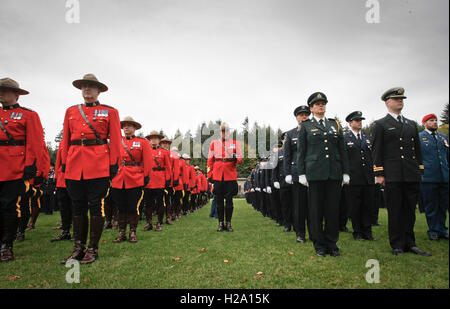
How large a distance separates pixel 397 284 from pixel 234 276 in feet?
5.92

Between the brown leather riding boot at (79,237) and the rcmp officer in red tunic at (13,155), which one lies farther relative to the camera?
the rcmp officer in red tunic at (13,155)

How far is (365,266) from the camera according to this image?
371 cm

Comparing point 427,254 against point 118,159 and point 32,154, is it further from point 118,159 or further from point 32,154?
point 32,154

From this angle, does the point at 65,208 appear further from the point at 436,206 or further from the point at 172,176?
the point at 436,206

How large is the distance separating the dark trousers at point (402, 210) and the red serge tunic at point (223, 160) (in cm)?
371

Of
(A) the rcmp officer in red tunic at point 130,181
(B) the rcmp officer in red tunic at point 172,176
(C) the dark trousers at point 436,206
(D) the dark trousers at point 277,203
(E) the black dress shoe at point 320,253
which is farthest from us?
(B) the rcmp officer in red tunic at point 172,176

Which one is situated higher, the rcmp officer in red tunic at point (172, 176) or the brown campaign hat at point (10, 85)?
the brown campaign hat at point (10, 85)

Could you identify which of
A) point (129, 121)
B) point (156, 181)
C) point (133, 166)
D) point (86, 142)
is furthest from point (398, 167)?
point (156, 181)

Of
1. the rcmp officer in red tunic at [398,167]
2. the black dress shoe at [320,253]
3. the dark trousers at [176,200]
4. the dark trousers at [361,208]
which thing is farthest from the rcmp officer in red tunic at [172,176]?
the rcmp officer in red tunic at [398,167]

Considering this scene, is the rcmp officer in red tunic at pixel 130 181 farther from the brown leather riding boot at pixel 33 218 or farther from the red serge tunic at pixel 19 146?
the brown leather riding boot at pixel 33 218

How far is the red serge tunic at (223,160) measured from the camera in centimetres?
736

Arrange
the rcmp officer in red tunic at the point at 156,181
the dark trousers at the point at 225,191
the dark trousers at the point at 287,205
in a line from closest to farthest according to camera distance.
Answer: the dark trousers at the point at 225,191 → the dark trousers at the point at 287,205 → the rcmp officer in red tunic at the point at 156,181

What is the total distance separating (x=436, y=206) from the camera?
6145 mm

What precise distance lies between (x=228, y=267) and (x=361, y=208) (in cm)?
396
